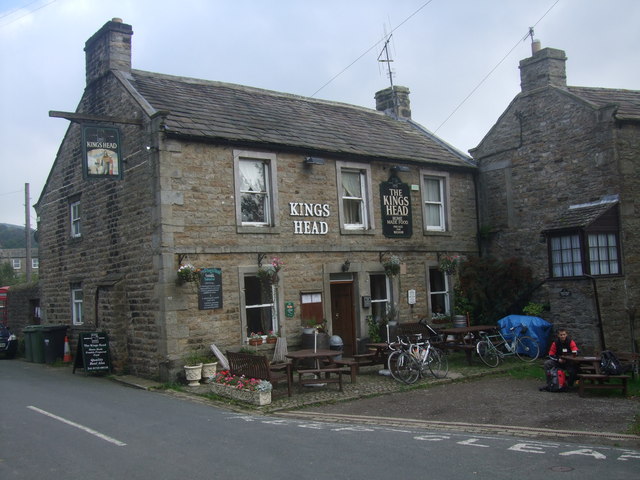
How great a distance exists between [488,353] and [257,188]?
7.02m

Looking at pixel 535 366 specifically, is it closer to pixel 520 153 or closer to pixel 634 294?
pixel 634 294

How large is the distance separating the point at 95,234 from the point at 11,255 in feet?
230

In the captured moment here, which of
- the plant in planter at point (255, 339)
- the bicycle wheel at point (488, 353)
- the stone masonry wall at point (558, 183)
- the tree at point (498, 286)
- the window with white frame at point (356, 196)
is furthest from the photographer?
the tree at point (498, 286)

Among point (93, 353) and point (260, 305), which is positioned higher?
point (260, 305)

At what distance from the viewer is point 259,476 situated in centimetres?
651

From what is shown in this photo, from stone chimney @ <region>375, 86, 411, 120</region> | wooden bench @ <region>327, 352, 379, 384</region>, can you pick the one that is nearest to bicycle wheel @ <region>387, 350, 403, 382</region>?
wooden bench @ <region>327, 352, 379, 384</region>

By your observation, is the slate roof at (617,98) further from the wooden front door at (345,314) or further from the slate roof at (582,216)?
the wooden front door at (345,314)

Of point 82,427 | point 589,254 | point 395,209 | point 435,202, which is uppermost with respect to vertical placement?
point 435,202

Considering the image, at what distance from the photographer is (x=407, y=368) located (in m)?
13.6

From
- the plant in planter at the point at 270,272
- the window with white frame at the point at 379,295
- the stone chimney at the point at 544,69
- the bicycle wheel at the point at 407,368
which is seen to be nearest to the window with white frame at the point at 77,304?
the plant in planter at the point at 270,272

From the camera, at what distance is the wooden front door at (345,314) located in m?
17.3

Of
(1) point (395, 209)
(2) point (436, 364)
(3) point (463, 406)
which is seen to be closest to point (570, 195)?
(1) point (395, 209)

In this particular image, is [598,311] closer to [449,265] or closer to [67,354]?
[449,265]

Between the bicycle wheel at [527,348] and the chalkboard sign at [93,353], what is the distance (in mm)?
10663
